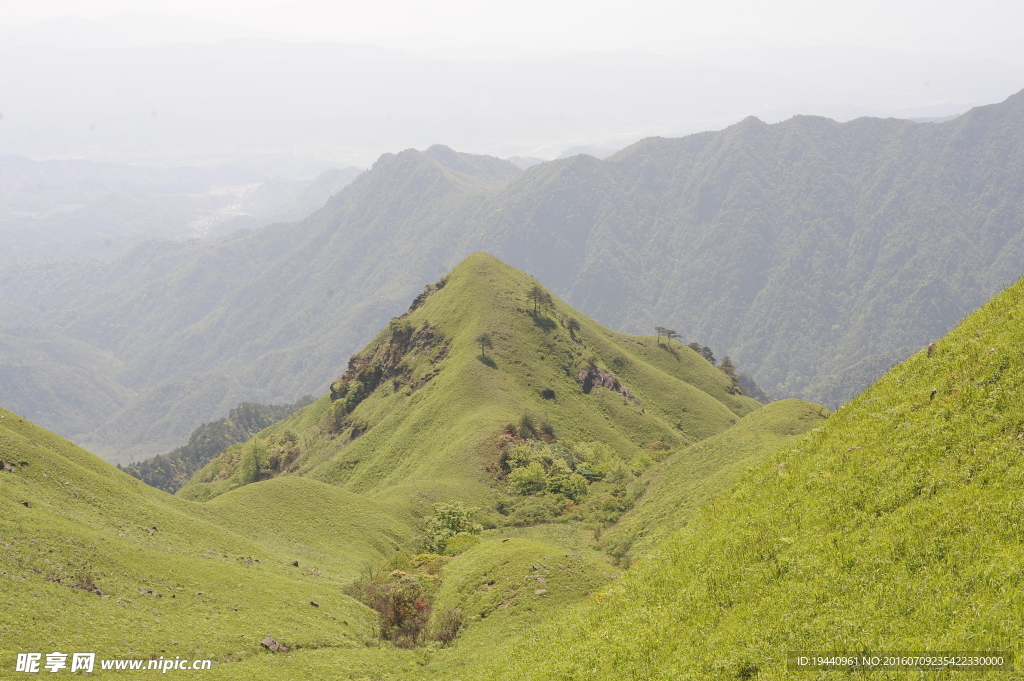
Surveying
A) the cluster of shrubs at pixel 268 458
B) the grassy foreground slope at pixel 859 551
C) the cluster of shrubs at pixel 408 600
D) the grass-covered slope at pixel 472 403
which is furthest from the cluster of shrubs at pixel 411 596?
the cluster of shrubs at pixel 268 458

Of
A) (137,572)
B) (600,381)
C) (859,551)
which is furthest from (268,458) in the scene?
(859,551)

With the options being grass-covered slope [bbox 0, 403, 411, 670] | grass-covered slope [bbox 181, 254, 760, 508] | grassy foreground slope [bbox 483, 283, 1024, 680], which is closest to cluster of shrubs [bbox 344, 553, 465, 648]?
grass-covered slope [bbox 0, 403, 411, 670]

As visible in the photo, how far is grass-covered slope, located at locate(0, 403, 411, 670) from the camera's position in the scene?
35562mm

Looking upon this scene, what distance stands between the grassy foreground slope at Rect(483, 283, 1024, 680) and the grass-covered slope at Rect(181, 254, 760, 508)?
71849 millimetres

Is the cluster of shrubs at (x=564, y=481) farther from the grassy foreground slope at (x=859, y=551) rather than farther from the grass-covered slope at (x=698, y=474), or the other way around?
the grassy foreground slope at (x=859, y=551)

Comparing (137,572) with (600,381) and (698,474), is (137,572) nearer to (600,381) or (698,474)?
(698,474)

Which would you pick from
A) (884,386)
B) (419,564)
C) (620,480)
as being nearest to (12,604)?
(419,564)

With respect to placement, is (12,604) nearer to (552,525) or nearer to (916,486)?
(916,486)

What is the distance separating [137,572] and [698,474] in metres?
60.2

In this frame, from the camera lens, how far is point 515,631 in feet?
134

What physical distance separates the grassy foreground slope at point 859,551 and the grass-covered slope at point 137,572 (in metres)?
21.5

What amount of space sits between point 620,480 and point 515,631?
5824 cm

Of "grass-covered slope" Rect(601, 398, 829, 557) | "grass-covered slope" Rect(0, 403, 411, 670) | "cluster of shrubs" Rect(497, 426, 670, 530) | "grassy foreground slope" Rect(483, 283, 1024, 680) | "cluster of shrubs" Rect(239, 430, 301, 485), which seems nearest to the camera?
"grassy foreground slope" Rect(483, 283, 1024, 680)

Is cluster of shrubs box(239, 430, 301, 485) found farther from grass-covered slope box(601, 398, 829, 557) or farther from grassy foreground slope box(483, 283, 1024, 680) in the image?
grassy foreground slope box(483, 283, 1024, 680)
